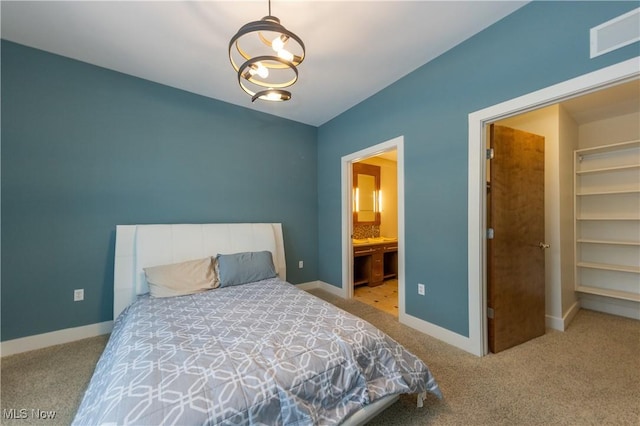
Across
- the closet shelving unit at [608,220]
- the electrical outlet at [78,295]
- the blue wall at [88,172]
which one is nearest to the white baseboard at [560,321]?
the closet shelving unit at [608,220]

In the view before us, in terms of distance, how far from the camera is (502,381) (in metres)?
1.85

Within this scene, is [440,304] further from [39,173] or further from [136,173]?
[39,173]

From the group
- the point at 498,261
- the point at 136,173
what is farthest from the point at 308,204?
the point at 498,261

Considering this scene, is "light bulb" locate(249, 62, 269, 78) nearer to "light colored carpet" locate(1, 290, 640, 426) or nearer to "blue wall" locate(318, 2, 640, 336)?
"blue wall" locate(318, 2, 640, 336)

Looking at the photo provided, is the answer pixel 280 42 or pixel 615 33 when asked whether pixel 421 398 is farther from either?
pixel 615 33

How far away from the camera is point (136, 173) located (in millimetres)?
2824

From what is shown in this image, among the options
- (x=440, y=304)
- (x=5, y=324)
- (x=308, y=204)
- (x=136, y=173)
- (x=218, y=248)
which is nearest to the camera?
(x=5, y=324)

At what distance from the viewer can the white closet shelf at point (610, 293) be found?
2790mm

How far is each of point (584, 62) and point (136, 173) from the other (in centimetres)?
409

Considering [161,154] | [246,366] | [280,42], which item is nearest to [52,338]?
[161,154]

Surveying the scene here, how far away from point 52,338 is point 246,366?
2.62 meters

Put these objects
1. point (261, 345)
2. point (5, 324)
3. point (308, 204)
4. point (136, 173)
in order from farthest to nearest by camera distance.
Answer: point (308, 204) < point (136, 173) < point (5, 324) < point (261, 345)

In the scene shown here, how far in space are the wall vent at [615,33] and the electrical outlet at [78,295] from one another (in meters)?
4.72

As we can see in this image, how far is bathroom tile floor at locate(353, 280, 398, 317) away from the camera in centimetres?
338
